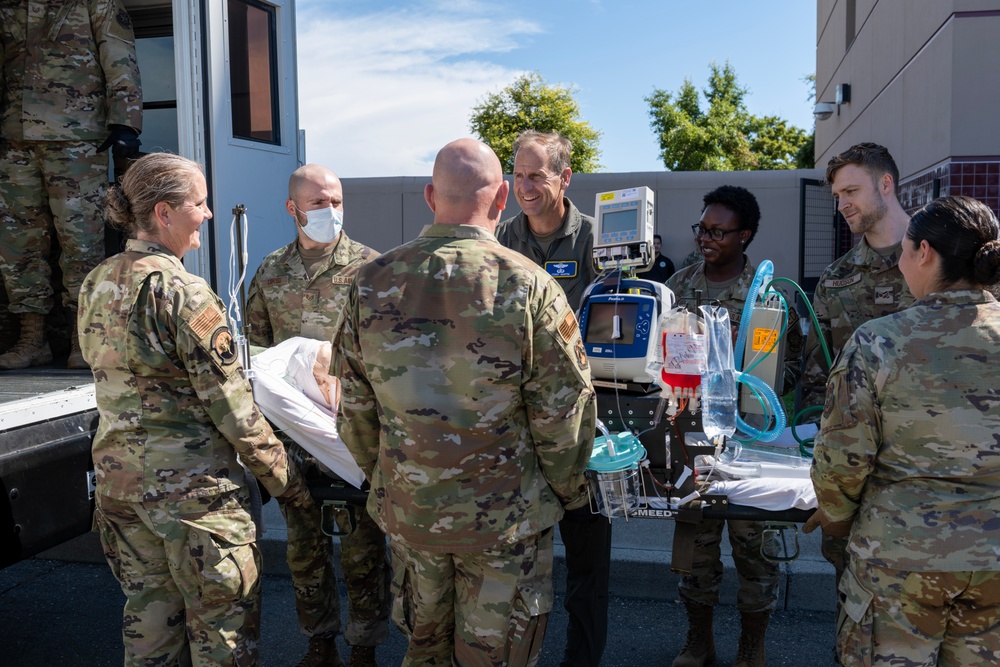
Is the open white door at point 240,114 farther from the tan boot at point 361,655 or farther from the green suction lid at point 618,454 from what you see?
the green suction lid at point 618,454

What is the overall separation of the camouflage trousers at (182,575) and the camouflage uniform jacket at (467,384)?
1.84ft

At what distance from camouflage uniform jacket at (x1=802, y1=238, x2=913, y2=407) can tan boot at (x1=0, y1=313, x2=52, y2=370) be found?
3730 mm

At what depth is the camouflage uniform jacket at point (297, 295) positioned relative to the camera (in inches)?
142

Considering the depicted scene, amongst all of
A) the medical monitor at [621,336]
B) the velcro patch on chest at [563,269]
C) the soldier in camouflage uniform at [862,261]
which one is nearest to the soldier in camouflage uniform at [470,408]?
the medical monitor at [621,336]

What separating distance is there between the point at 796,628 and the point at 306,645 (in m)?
2.16

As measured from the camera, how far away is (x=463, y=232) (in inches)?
87.9

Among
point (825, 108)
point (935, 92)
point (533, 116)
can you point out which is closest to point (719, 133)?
point (533, 116)

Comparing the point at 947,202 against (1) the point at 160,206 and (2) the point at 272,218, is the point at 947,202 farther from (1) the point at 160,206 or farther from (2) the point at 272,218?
(2) the point at 272,218

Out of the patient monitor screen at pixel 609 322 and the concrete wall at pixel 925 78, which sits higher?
the concrete wall at pixel 925 78

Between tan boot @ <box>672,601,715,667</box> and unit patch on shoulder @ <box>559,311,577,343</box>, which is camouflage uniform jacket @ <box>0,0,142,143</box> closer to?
unit patch on shoulder @ <box>559,311,577,343</box>

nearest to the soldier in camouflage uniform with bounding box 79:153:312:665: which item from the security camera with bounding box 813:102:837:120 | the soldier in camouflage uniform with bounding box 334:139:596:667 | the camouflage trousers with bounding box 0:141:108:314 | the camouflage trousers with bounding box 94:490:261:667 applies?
the camouflage trousers with bounding box 94:490:261:667

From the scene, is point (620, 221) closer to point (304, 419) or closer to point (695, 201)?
point (304, 419)

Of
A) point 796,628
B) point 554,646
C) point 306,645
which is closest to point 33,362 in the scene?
point 306,645

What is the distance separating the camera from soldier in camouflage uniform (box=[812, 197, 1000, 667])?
6.64 ft
